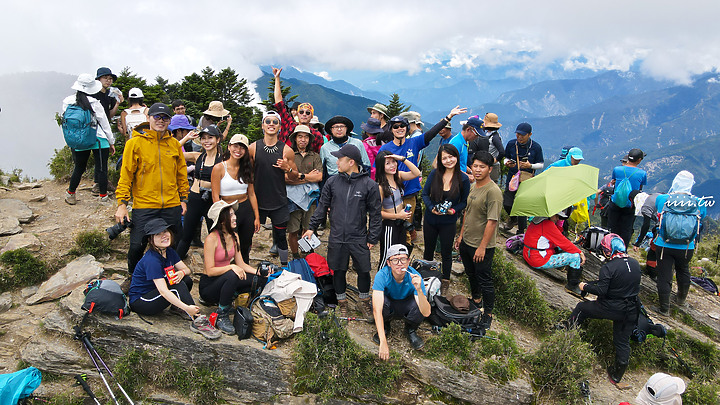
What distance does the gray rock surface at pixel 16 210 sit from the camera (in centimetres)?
752

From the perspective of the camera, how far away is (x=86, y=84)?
703cm

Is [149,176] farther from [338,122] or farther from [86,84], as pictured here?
[86,84]

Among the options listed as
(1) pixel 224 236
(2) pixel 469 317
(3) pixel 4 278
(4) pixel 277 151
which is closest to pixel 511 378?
(2) pixel 469 317

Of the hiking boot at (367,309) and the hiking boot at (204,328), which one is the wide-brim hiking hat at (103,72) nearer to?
the hiking boot at (204,328)

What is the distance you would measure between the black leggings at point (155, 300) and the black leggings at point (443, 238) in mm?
3958

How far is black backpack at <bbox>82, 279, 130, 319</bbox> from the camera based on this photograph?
4852mm

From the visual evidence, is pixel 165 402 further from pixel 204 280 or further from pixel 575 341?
pixel 575 341

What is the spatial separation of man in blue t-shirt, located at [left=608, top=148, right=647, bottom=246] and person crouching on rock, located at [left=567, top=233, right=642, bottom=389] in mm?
3414

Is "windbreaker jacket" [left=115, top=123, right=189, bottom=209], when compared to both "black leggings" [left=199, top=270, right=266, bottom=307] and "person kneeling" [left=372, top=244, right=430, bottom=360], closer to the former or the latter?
"black leggings" [left=199, top=270, right=266, bottom=307]

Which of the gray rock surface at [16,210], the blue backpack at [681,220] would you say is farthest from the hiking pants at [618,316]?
the gray rock surface at [16,210]

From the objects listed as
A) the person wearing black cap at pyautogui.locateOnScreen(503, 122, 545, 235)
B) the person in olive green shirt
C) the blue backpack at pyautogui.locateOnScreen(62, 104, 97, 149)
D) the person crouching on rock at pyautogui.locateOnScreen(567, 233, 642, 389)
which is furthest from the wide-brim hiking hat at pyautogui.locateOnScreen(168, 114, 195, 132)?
the person crouching on rock at pyautogui.locateOnScreen(567, 233, 642, 389)

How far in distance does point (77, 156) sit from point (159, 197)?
12.4ft

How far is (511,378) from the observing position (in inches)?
201

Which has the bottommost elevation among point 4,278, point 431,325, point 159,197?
point 431,325
